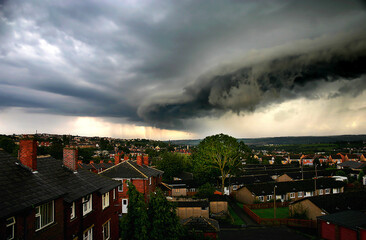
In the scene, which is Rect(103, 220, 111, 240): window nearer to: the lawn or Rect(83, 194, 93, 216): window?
Rect(83, 194, 93, 216): window

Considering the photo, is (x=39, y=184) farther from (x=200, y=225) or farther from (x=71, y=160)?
(x=200, y=225)

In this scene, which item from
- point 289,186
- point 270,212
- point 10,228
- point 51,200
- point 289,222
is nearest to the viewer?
point 10,228

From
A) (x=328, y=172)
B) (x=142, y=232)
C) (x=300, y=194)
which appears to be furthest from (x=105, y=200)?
(x=328, y=172)

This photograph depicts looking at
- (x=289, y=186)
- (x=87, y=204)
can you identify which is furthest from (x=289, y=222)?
(x=87, y=204)

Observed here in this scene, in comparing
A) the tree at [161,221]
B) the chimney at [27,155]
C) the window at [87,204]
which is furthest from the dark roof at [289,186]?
the chimney at [27,155]

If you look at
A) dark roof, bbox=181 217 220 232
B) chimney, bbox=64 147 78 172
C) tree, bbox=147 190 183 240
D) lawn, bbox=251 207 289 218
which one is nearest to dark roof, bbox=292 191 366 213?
lawn, bbox=251 207 289 218
